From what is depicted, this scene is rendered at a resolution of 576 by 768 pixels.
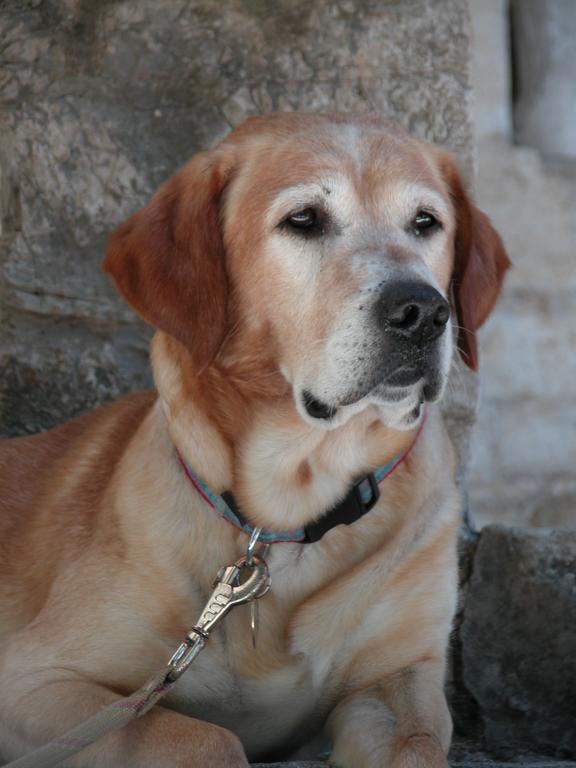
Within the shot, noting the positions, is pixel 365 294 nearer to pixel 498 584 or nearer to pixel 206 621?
pixel 206 621

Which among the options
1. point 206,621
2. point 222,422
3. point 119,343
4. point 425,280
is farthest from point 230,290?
point 119,343

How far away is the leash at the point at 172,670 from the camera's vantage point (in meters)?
2.25

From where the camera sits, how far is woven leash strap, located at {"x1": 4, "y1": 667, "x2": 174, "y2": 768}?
2.23m

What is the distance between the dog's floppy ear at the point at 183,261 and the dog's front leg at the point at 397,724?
0.85 metres

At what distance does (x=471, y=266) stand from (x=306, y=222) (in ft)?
1.64

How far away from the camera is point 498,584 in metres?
3.58

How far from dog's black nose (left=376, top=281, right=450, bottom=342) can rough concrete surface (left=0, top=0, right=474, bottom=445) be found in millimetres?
1394

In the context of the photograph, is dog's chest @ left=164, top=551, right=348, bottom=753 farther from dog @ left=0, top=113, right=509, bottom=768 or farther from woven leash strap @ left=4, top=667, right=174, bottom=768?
woven leash strap @ left=4, top=667, right=174, bottom=768

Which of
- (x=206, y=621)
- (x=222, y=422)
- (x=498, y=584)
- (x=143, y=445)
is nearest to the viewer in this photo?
(x=206, y=621)

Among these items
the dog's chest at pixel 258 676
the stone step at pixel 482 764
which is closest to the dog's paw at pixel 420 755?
the stone step at pixel 482 764

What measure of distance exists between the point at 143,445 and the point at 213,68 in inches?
55.7

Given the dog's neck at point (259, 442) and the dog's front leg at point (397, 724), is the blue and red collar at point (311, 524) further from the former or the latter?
the dog's front leg at point (397, 724)

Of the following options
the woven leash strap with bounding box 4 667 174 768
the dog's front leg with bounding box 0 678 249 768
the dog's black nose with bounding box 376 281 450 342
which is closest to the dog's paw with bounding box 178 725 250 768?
the dog's front leg with bounding box 0 678 249 768

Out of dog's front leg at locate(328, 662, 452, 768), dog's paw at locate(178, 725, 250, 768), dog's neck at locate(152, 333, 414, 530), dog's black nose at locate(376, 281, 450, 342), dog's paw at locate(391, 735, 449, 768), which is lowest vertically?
dog's front leg at locate(328, 662, 452, 768)
